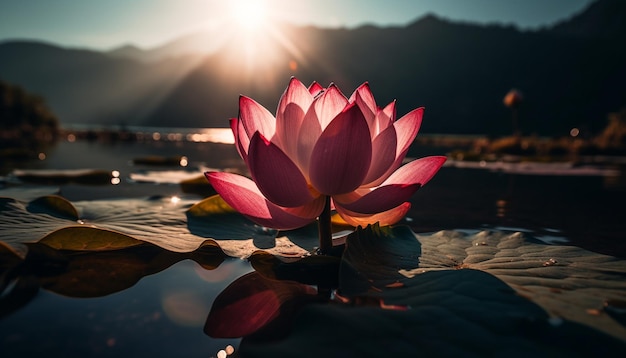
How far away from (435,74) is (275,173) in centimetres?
8415

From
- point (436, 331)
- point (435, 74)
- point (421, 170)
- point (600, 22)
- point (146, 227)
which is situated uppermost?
point (600, 22)

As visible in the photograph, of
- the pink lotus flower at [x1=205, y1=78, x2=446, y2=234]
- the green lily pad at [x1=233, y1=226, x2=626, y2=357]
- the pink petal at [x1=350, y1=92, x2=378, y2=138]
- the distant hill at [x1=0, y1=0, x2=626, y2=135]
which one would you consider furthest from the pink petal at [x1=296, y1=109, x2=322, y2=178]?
the distant hill at [x1=0, y1=0, x2=626, y2=135]

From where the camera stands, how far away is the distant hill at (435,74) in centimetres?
6650

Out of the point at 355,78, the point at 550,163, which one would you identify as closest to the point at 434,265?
the point at 550,163

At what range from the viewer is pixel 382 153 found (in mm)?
869

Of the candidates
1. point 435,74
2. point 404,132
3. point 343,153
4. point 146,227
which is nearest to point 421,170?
point 404,132

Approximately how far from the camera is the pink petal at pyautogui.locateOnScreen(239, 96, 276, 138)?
0.89 m

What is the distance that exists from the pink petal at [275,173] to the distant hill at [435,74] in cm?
5814

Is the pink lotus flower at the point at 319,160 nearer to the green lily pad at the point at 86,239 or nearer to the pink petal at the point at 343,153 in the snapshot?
the pink petal at the point at 343,153

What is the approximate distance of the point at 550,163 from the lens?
19.1 ft

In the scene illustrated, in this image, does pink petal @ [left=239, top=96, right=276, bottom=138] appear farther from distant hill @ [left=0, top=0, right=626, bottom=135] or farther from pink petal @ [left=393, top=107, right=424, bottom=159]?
distant hill @ [left=0, top=0, right=626, bottom=135]

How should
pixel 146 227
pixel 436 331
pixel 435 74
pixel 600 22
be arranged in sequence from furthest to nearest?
pixel 600 22 < pixel 435 74 < pixel 146 227 < pixel 436 331

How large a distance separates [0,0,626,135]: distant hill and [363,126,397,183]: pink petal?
5804 centimetres

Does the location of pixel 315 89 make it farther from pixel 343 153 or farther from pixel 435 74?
pixel 435 74
